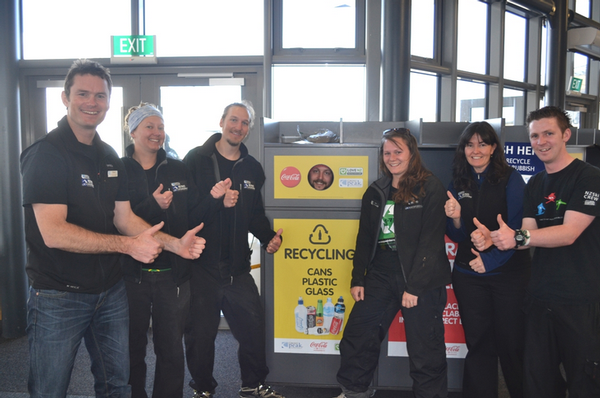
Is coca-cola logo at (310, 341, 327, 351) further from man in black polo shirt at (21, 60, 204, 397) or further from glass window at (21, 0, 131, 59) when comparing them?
glass window at (21, 0, 131, 59)

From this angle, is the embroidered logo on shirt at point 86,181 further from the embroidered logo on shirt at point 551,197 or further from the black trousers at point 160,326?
the embroidered logo on shirt at point 551,197

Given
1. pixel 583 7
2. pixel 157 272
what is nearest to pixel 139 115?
pixel 157 272

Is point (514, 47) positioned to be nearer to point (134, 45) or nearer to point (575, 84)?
point (575, 84)

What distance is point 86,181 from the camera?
5.74ft

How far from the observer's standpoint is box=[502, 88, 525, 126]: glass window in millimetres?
5973

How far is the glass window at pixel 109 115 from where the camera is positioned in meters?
3.95

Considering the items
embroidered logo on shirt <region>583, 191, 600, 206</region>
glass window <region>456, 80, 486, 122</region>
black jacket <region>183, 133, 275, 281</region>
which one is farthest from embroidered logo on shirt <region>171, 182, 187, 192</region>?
glass window <region>456, 80, 486, 122</region>

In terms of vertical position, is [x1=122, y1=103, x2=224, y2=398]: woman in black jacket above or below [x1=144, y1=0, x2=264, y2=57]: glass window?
below

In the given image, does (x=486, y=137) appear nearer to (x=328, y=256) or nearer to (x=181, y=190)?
(x=328, y=256)

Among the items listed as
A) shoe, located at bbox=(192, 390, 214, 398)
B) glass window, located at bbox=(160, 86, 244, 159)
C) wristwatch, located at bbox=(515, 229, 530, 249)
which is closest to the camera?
wristwatch, located at bbox=(515, 229, 530, 249)

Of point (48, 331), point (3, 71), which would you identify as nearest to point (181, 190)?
point (48, 331)

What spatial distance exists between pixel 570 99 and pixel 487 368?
6.59 m

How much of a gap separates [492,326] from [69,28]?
4.39 m

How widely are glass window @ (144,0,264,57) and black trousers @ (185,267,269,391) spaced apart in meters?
2.29
